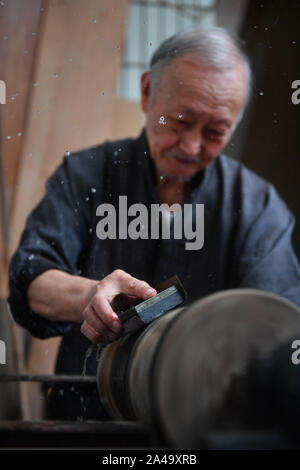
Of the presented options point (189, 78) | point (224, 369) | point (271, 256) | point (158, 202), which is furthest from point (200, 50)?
point (224, 369)

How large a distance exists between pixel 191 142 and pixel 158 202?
11 centimetres

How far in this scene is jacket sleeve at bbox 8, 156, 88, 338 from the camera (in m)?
0.66

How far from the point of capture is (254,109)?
779 mm

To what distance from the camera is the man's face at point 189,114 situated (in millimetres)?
628

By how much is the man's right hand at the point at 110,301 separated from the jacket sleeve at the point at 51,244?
0.16m

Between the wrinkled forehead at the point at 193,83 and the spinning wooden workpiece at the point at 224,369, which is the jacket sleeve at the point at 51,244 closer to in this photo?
the wrinkled forehead at the point at 193,83

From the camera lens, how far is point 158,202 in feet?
2.06

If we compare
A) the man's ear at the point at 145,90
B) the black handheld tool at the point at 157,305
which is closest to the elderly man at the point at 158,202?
the man's ear at the point at 145,90

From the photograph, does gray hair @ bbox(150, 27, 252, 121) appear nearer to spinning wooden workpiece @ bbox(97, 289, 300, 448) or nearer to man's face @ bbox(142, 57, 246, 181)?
man's face @ bbox(142, 57, 246, 181)

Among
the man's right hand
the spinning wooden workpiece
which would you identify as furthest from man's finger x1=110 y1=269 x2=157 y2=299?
the spinning wooden workpiece

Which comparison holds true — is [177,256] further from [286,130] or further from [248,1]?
[248,1]

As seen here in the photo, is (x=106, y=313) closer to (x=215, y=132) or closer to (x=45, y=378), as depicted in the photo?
(x=45, y=378)

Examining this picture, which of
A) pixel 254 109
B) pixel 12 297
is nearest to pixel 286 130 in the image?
pixel 254 109

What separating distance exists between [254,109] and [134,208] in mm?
297
